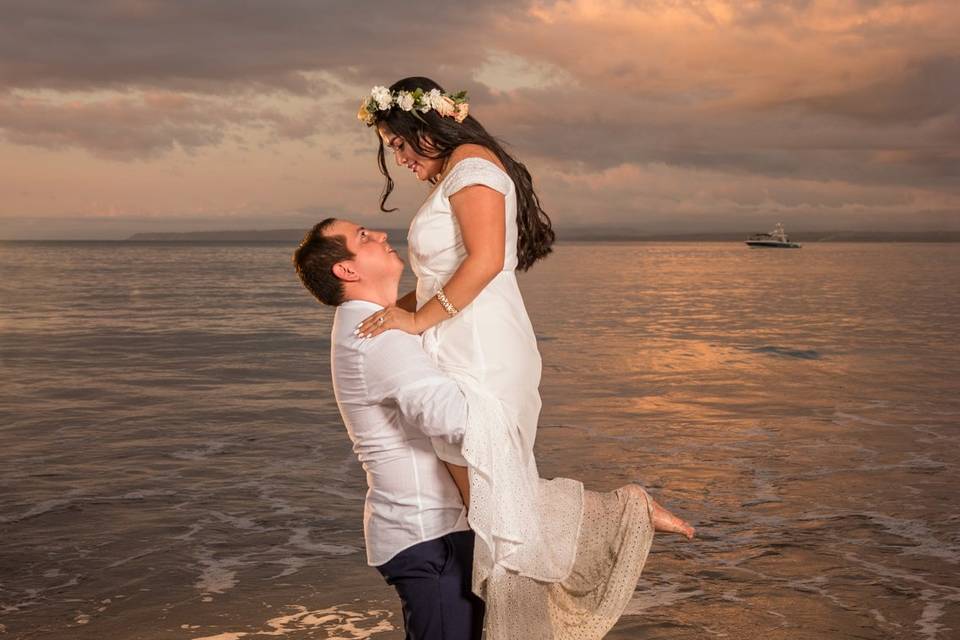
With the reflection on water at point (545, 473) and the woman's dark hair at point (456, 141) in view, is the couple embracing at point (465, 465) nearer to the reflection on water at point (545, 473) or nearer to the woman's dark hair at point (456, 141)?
the woman's dark hair at point (456, 141)

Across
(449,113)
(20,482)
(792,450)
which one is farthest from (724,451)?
(449,113)

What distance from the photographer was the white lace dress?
2.69 metres

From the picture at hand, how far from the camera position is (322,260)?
2777 millimetres

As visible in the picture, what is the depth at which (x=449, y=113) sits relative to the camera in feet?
10.9

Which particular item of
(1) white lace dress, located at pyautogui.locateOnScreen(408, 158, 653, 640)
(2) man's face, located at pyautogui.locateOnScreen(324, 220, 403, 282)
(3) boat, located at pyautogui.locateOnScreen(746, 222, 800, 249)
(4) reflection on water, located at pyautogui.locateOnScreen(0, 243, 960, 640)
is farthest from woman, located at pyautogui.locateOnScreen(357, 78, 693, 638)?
(3) boat, located at pyautogui.locateOnScreen(746, 222, 800, 249)

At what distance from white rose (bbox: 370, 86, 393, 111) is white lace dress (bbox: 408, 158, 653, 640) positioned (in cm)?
35

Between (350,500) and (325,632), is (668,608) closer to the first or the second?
(325,632)

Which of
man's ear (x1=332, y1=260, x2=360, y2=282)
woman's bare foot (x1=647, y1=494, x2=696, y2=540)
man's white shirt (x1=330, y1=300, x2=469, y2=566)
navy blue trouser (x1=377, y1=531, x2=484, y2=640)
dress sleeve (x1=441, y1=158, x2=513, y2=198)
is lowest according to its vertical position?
navy blue trouser (x1=377, y1=531, x2=484, y2=640)

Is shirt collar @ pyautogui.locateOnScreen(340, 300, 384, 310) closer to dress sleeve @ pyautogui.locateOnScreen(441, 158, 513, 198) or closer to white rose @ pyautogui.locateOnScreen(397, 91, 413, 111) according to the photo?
dress sleeve @ pyautogui.locateOnScreen(441, 158, 513, 198)

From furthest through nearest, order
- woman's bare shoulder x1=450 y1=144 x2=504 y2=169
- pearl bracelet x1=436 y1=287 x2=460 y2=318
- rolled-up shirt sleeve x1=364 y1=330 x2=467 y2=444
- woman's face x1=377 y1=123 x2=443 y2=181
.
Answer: woman's face x1=377 y1=123 x2=443 y2=181 → woman's bare shoulder x1=450 y1=144 x2=504 y2=169 → pearl bracelet x1=436 y1=287 x2=460 y2=318 → rolled-up shirt sleeve x1=364 y1=330 x2=467 y2=444

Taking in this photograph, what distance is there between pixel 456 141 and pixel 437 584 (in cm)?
138

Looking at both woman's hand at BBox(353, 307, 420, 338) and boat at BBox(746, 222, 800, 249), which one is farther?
boat at BBox(746, 222, 800, 249)

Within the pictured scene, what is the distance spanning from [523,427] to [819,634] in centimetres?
309

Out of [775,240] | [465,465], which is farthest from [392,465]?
[775,240]
